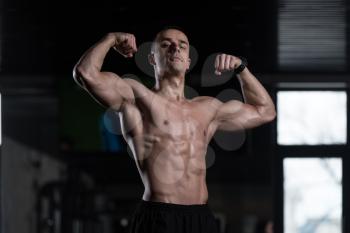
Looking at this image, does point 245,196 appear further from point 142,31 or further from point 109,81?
point 109,81

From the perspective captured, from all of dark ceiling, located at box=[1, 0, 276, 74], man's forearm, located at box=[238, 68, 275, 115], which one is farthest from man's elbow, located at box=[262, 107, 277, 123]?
dark ceiling, located at box=[1, 0, 276, 74]

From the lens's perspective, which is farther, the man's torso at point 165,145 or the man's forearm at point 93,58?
the man's torso at point 165,145

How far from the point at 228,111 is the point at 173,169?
0.32 meters

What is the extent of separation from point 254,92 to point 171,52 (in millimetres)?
346

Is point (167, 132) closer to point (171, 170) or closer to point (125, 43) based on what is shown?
point (171, 170)

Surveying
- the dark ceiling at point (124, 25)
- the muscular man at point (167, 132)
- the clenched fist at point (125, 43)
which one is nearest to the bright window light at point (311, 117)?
the dark ceiling at point (124, 25)

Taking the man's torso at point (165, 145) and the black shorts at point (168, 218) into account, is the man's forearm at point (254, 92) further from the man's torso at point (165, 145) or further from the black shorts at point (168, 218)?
the black shorts at point (168, 218)

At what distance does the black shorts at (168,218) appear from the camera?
359 centimetres

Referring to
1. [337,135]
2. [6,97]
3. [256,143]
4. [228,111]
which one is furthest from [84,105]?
[228,111]

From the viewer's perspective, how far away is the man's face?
142 inches

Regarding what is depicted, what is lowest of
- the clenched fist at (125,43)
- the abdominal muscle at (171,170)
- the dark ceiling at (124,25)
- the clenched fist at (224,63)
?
the abdominal muscle at (171,170)

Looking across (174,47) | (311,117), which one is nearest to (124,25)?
(311,117)

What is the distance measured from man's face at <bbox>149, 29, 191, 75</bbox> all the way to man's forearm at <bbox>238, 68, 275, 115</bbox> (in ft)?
0.67

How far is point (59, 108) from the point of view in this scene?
9.11 metres
